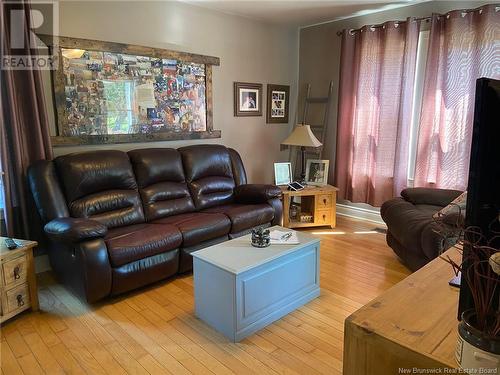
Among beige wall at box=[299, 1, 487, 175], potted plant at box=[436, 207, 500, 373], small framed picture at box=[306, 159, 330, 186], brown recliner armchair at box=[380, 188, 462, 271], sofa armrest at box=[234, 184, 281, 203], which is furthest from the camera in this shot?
small framed picture at box=[306, 159, 330, 186]

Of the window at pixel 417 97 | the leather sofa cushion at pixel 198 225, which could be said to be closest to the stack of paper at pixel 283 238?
the leather sofa cushion at pixel 198 225

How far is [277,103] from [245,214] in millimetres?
2163

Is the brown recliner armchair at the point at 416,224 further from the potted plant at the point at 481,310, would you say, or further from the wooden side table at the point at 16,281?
the wooden side table at the point at 16,281

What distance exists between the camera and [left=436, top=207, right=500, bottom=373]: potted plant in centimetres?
79

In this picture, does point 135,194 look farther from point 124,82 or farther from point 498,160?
point 498,160

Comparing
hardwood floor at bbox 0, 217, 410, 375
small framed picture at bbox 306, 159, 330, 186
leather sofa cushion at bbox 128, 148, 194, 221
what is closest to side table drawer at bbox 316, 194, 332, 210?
small framed picture at bbox 306, 159, 330, 186

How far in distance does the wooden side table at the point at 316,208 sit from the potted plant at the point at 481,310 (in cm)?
318

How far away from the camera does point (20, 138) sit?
2789 millimetres

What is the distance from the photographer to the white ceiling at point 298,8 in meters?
3.77

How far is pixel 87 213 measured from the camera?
285cm

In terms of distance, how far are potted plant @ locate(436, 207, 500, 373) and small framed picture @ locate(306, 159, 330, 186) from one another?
3.58 metres

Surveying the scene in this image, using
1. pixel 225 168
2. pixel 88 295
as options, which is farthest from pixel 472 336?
pixel 225 168

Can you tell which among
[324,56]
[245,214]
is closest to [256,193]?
[245,214]

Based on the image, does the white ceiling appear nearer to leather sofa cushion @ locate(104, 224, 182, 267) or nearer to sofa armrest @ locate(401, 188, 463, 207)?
sofa armrest @ locate(401, 188, 463, 207)
